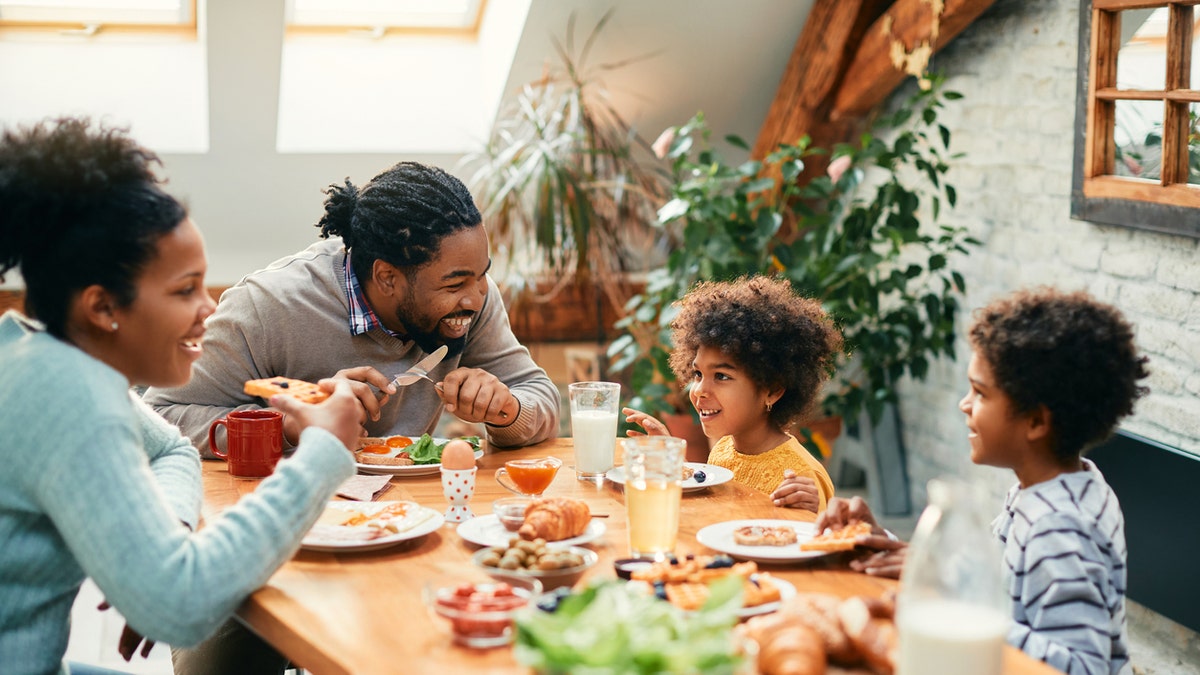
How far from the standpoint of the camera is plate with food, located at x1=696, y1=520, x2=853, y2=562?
1.47m

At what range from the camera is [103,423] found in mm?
1237

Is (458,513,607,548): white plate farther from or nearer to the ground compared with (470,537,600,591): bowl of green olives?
nearer to the ground

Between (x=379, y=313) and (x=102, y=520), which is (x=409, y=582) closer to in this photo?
(x=102, y=520)

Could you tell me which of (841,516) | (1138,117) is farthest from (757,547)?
(1138,117)

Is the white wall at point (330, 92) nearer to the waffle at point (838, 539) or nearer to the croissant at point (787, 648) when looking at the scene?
the waffle at point (838, 539)

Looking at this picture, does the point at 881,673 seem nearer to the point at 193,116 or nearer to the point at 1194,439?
the point at 1194,439

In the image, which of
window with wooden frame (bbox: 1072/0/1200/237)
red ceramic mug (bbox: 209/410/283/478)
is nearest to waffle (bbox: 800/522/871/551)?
red ceramic mug (bbox: 209/410/283/478)

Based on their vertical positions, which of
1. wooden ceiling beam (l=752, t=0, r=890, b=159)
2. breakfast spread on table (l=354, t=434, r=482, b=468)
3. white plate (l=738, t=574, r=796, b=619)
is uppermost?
wooden ceiling beam (l=752, t=0, r=890, b=159)

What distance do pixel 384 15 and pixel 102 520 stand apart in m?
3.15

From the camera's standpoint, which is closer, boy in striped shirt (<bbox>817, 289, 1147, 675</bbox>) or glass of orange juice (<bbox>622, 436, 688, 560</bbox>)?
boy in striped shirt (<bbox>817, 289, 1147, 675</bbox>)

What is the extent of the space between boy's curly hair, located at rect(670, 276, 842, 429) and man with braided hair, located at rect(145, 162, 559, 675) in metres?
0.33

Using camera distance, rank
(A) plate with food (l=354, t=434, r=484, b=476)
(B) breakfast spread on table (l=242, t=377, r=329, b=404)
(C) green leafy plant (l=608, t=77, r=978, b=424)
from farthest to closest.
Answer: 1. (C) green leafy plant (l=608, t=77, r=978, b=424)
2. (A) plate with food (l=354, t=434, r=484, b=476)
3. (B) breakfast spread on table (l=242, t=377, r=329, b=404)

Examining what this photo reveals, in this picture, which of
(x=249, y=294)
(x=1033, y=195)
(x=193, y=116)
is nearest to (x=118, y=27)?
(x=193, y=116)

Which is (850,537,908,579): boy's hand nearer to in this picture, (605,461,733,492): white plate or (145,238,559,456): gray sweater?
(605,461,733,492): white plate
